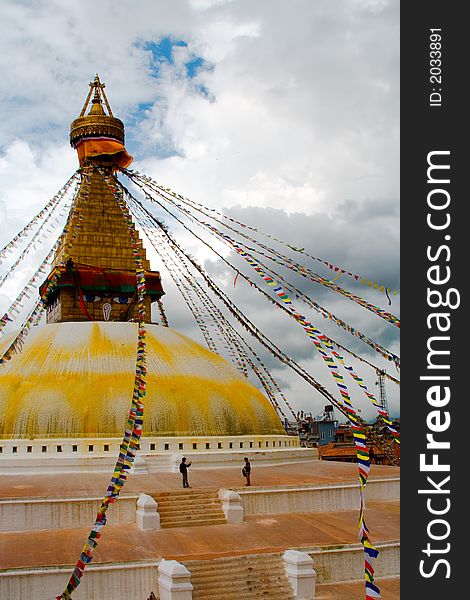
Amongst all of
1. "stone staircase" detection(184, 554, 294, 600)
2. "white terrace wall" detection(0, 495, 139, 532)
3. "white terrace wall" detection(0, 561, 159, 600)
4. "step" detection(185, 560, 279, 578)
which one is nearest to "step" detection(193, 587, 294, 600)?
"stone staircase" detection(184, 554, 294, 600)

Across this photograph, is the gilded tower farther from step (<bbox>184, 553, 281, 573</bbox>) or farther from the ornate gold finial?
step (<bbox>184, 553, 281, 573</bbox>)

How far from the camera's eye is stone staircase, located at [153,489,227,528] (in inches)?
430

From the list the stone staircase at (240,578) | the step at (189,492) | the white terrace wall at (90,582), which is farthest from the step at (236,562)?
the step at (189,492)

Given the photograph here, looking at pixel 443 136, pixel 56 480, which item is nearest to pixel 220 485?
pixel 56 480

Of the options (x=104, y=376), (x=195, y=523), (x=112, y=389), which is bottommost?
(x=195, y=523)

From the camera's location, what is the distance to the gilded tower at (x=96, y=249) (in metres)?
19.4

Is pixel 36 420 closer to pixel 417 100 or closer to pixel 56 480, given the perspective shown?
pixel 56 480

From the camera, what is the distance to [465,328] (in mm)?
7395

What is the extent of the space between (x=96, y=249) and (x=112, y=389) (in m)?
5.61

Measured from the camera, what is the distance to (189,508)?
11.2 metres

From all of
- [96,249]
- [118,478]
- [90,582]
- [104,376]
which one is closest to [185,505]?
[90,582]

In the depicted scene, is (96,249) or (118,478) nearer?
(118,478)

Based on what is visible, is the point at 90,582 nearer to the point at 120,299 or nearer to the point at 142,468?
the point at 142,468

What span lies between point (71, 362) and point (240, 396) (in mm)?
4240
